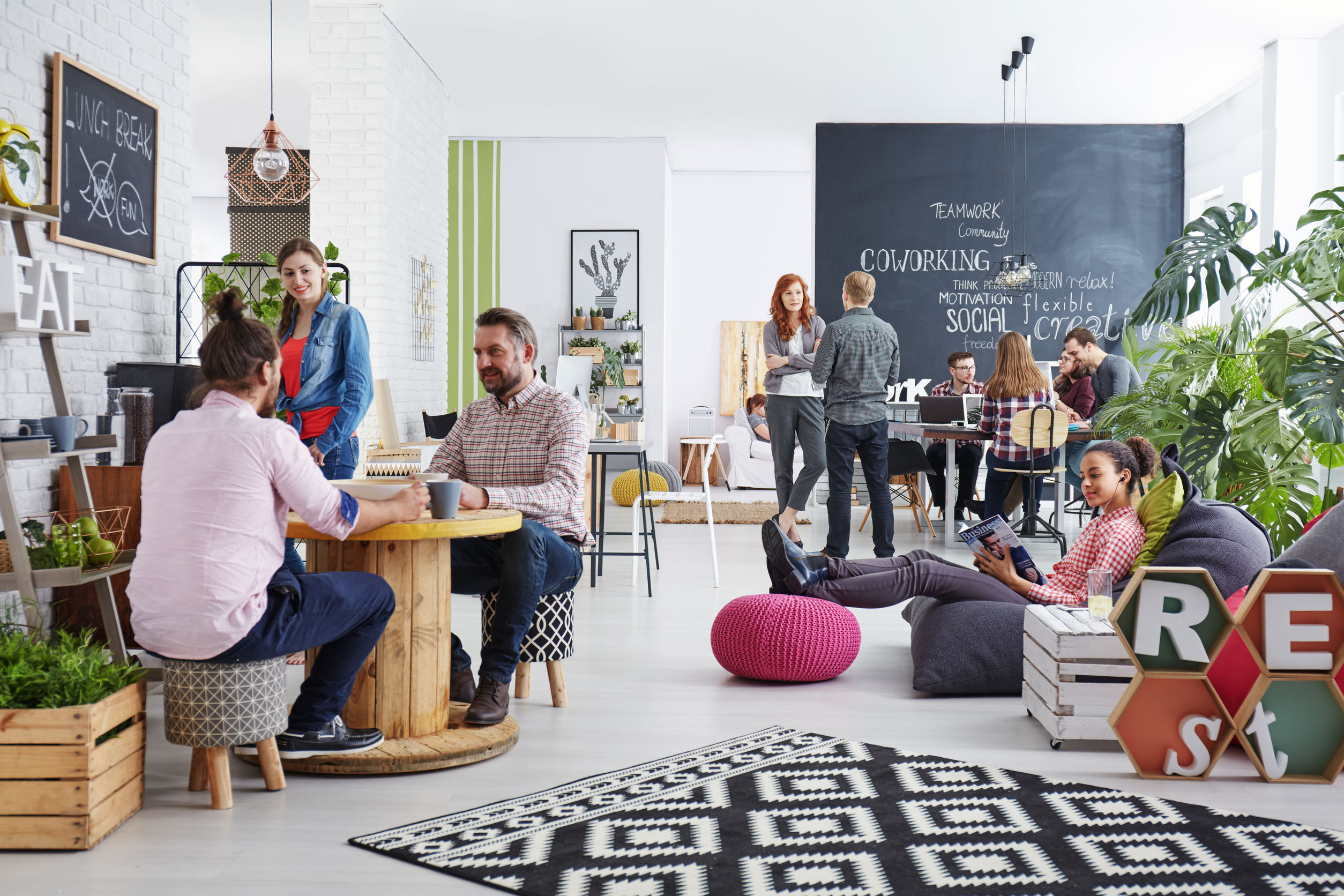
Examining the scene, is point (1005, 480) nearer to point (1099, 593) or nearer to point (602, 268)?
point (1099, 593)

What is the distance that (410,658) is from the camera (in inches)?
105

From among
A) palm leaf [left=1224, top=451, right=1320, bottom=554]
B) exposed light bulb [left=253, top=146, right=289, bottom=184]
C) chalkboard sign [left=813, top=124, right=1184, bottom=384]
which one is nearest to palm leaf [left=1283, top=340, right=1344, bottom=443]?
palm leaf [left=1224, top=451, right=1320, bottom=554]

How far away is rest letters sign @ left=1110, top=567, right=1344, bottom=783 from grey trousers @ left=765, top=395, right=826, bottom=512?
348 cm

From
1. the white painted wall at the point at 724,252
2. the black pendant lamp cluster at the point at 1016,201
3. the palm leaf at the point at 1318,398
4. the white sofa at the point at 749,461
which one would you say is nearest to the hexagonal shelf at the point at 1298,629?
the palm leaf at the point at 1318,398

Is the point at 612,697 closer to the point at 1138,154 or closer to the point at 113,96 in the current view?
the point at 113,96

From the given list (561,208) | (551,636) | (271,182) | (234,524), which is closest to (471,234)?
(561,208)

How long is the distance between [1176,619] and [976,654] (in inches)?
32.7

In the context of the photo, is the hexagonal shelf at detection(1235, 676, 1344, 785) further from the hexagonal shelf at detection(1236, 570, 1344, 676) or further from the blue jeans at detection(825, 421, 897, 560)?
the blue jeans at detection(825, 421, 897, 560)

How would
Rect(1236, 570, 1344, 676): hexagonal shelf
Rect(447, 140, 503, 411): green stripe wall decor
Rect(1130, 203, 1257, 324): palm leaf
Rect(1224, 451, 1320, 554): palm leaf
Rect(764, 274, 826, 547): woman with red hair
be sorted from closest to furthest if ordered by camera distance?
Rect(1236, 570, 1344, 676): hexagonal shelf
Rect(1224, 451, 1320, 554): palm leaf
Rect(1130, 203, 1257, 324): palm leaf
Rect(764, 274, 826, 547): woman with red hair
Rect(447, 140, 503, 411): green stripe wall decor

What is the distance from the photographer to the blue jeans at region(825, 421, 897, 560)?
582 cm

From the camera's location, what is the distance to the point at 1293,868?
1.99 meters

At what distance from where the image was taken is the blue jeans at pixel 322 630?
2270 millimetres

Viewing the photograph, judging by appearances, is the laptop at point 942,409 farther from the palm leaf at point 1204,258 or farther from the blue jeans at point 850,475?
the palm leaf at point 1204,258

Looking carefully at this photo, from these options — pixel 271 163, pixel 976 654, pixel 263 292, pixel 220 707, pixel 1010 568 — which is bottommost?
pixel 976 654
